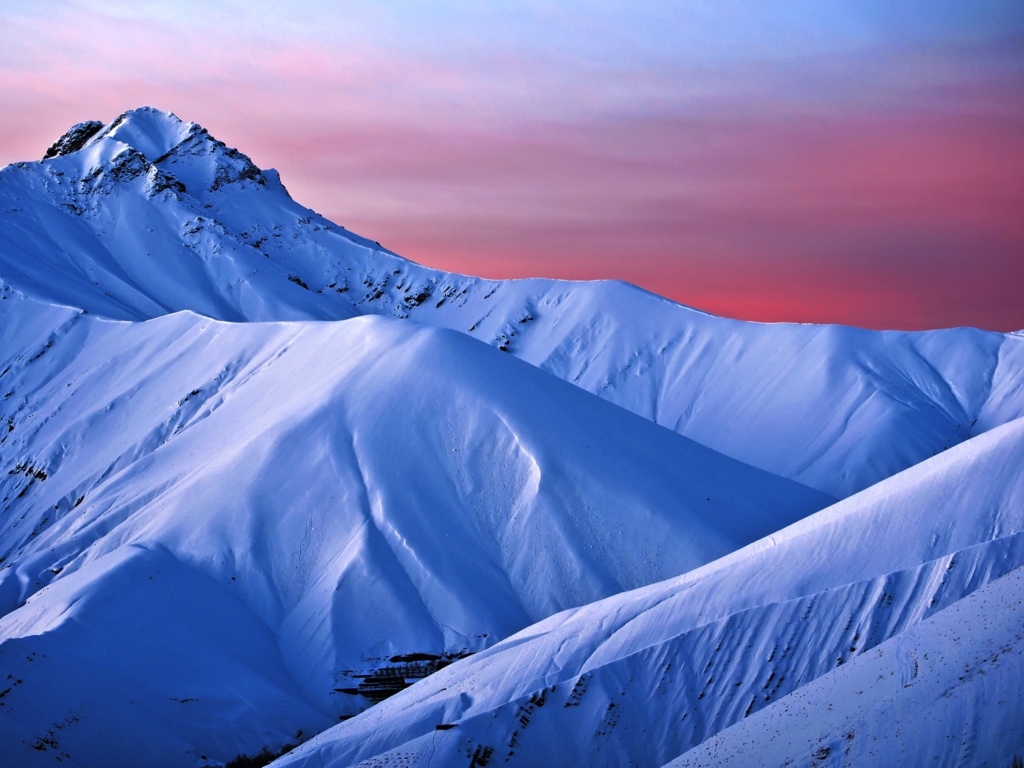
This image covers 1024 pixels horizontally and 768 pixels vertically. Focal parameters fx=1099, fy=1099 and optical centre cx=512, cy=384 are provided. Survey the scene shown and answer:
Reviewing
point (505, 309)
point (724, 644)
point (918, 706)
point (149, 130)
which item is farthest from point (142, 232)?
point (918, 706)

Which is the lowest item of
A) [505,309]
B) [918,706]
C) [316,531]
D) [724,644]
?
[316,531]

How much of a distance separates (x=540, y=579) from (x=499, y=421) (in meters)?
8.49

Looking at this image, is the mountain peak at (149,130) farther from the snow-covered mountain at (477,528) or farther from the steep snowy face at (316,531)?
the steep snowy face at (316,531)

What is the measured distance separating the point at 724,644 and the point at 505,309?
76762 millimetres

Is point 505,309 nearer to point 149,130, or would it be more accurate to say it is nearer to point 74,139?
point 149,130

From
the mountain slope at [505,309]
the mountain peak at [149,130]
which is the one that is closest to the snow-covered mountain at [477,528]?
the mountain slope at [505,309]

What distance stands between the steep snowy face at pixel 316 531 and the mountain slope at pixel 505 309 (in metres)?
24.5

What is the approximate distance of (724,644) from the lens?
2828cm

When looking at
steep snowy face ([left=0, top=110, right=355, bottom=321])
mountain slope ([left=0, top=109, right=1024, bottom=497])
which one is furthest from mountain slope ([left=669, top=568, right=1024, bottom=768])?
steep snowy face ([left=0, top=110, right=355, bottom=321])

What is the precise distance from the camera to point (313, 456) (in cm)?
4925

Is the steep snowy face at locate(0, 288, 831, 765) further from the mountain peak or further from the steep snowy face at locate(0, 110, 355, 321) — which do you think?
the mountain peak

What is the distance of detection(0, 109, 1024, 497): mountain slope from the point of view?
3115 inches

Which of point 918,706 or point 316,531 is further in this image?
point 316,531

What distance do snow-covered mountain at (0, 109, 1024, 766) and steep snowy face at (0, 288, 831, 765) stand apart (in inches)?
5.7
